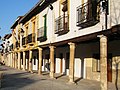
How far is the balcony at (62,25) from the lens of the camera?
18188 mm

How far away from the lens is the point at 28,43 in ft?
97.6

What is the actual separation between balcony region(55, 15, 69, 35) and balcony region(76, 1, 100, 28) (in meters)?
2.57

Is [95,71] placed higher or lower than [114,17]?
lower

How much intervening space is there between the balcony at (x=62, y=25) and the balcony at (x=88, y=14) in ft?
8.43

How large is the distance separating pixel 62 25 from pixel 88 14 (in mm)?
4738

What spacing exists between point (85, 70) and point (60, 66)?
6.11m

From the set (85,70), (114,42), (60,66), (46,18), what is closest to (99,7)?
(114,42)

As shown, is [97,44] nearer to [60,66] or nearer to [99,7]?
[99,7]

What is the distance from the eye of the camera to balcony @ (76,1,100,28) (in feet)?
44.6

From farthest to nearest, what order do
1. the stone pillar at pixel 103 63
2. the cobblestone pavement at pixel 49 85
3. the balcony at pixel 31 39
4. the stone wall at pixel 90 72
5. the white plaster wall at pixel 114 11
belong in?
the balcony at pixel 31 39
the stone wall at pixel 90 72
the cobblestone pavement at pixel 49 85
the stone pillar at pixel 103 63
the white plaster wall at pixel 114 11

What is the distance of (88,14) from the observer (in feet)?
46.2

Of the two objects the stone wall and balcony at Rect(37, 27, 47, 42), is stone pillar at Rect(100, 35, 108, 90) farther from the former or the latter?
balcony at Rect(37, 27, 47, 42)

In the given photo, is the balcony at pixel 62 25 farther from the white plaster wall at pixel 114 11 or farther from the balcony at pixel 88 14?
the white plaster wall at pixel 114 11

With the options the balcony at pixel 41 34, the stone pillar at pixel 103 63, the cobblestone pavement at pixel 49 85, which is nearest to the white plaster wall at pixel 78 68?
the cobblestone pavement at pixel 49 85
